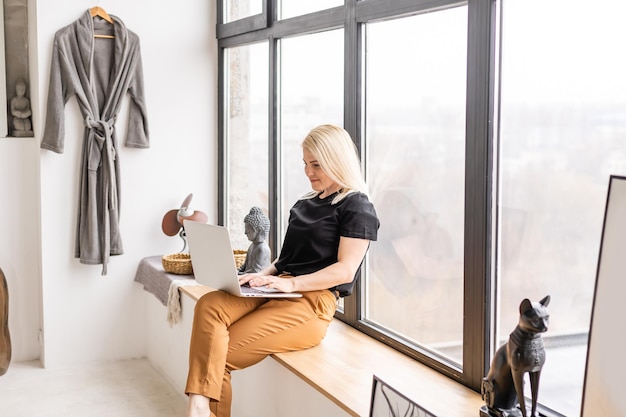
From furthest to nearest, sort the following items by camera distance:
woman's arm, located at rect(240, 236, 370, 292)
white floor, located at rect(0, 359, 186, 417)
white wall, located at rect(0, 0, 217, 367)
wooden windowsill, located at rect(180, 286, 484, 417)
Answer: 1. white wall, located at rect(0, 0, 217, 367)
2. white floor, located at rect(0, 359, 186, 417)
3. woman's arm, located at rect(240, 236, 370, 292)
4. wooden windowsill, located at rect(180, 286, 484, 417)

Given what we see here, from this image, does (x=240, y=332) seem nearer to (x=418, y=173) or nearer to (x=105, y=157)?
(x=418, y=173)

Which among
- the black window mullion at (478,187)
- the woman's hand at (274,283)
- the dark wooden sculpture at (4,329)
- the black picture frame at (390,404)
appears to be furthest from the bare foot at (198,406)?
the dark wooden sculpture at (4,329)

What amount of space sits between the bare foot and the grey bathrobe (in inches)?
67.9

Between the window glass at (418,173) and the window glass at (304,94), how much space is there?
294 millimetres

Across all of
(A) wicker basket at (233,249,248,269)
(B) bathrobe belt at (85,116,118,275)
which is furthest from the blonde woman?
(B) bathrobe belt at (85,116,118,275)

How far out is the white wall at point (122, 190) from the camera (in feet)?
13.1

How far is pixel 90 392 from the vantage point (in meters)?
3.70

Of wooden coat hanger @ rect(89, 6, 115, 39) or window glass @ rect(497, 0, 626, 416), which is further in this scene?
wooden coat hanger @ rect(89, 6, 115, 39)

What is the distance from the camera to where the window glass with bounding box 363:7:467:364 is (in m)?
2.49

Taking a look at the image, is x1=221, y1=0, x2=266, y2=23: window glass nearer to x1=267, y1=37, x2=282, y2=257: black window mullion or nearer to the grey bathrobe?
x1=267, y1=37, x2=282, y2=257: black window mullion

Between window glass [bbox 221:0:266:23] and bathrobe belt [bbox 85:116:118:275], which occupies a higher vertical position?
window glass [bbox 221:0:266:23]

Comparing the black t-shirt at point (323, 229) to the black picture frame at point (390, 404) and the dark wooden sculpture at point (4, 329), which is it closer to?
the black picture frame at point (390, 404)

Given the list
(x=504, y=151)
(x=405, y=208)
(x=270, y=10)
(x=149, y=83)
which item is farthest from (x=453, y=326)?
(x=149, y=83)

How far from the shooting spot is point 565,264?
Result: 6.53 feet
